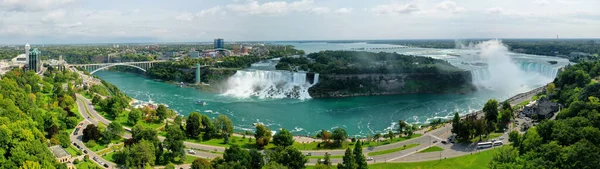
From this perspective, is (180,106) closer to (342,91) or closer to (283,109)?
(283,109)

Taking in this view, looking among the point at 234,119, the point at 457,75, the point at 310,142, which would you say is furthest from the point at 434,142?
the point at 457,75

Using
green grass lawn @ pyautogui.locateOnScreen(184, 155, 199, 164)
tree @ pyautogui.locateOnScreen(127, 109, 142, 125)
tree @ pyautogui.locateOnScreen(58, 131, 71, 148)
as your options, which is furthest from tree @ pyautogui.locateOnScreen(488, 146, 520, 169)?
tree @ pyautogui.locateOnScreen(127, 109, 142, 125)

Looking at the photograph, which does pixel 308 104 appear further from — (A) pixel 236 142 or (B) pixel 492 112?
(B) pixel 492 112

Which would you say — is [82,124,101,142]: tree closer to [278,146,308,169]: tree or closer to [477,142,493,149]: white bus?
[278,146,308,169]: tree

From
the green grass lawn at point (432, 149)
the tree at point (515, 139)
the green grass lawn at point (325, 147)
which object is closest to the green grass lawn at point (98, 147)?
the green grass lawn at point (325, 147)

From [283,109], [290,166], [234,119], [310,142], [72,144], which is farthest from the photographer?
[283,109]

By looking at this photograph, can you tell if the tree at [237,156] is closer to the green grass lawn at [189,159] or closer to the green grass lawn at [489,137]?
the green grass lawn at [189,159]
